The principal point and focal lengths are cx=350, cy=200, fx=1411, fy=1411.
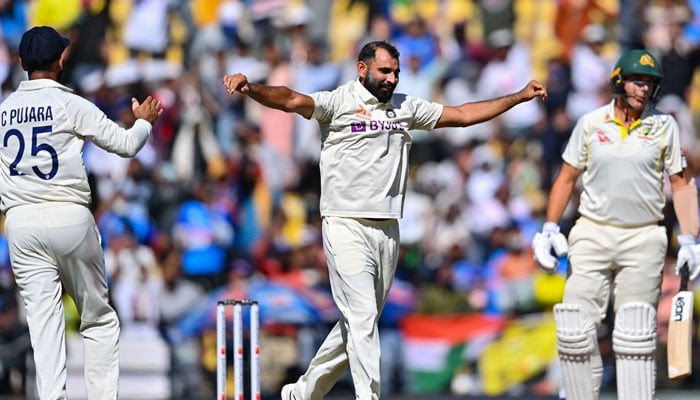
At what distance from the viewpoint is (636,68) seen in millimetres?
7824

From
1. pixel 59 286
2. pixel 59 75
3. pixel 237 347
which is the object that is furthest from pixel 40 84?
pixel 237 347

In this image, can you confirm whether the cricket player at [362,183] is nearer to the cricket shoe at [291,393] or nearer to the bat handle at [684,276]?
the cricket shoe at [291,393]

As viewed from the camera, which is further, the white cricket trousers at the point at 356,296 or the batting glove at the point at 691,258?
the batting glove at the point at 691,258

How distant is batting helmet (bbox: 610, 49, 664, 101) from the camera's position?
7.82 m

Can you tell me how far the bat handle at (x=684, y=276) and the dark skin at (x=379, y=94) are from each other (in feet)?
4.11

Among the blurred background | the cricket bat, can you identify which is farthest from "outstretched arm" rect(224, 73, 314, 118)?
the blurred background

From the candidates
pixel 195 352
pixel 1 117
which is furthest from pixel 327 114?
pixel 195 352

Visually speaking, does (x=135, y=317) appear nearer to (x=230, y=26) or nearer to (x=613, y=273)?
(x=230, y=26)

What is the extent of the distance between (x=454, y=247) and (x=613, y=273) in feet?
14.0

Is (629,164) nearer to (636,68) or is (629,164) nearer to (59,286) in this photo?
(636,68)

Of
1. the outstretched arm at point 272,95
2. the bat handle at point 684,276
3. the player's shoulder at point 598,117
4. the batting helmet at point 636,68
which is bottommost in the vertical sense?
the bat handle at point 684,276

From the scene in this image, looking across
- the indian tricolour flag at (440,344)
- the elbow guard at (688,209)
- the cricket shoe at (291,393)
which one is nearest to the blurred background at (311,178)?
the indian tricolour flag at (440,344)

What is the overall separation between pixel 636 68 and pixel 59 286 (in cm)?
335

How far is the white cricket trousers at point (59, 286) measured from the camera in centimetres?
710
